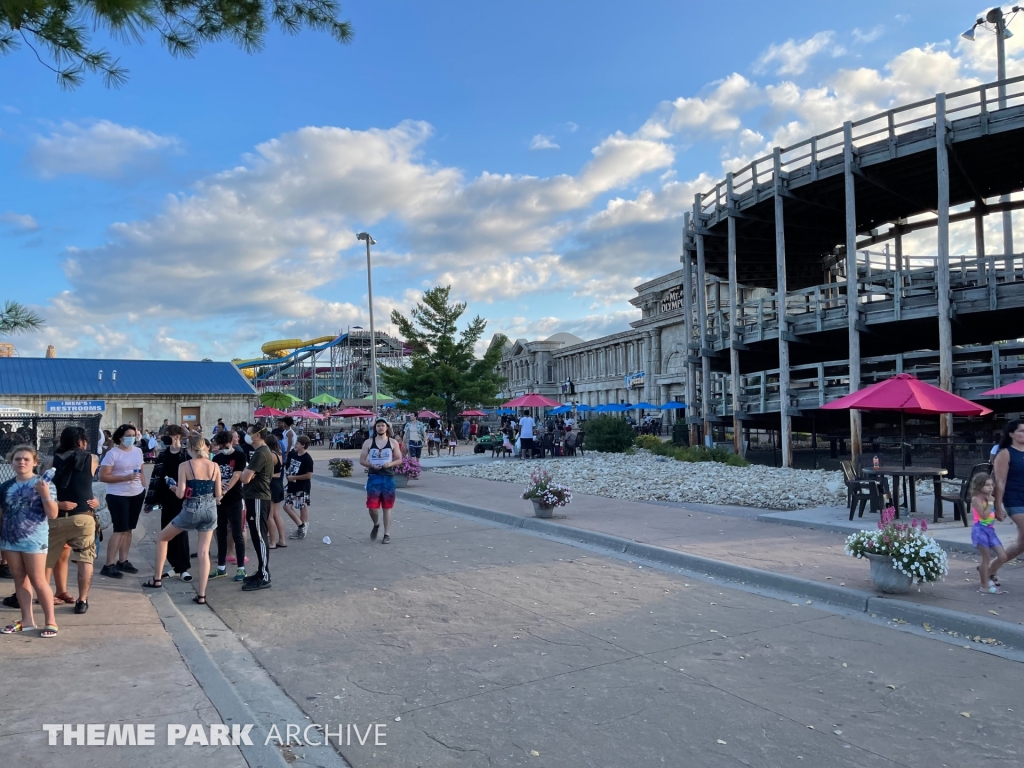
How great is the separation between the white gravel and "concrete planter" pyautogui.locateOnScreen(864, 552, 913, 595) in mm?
6331

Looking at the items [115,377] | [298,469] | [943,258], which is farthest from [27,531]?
[115,377]

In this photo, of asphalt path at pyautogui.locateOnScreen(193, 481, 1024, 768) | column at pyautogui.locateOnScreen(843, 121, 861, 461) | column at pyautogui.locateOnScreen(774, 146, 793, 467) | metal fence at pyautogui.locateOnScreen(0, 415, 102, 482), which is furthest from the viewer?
column at pyautogui.locateOnScreen(774, 146, 793, 467)

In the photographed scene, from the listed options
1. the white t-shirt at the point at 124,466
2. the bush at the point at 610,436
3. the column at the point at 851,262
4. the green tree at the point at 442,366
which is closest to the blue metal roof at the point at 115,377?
the green tree at the point at 442,366

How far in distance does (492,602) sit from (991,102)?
750 inches

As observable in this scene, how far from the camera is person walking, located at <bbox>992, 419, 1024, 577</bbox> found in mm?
6961

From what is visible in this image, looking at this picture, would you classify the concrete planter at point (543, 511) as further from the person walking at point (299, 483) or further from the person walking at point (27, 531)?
the person walking at point (27, 531)

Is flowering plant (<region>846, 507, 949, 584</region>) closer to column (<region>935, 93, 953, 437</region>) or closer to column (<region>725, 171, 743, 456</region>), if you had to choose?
column (<region>935, 93, 953, 437</region>)

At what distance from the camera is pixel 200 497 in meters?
7.51

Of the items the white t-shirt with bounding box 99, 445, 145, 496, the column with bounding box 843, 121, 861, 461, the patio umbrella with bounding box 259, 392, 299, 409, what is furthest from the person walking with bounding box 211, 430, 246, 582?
the patio umbrella with bounding box 259, 392, 299, 409

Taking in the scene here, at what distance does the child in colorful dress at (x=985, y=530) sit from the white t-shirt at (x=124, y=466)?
8.72 m

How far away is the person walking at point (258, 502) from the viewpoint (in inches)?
316

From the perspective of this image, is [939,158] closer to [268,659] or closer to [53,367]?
[268,659]

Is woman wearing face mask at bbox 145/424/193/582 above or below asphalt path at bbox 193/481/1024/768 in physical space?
above

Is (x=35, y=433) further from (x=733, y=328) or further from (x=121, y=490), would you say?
(x=733, y=328)
